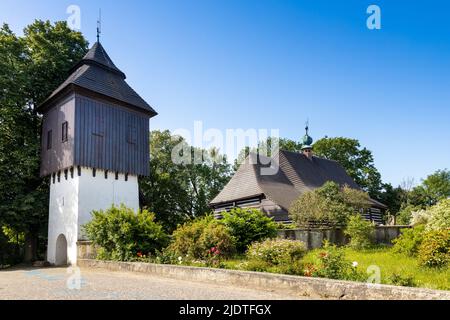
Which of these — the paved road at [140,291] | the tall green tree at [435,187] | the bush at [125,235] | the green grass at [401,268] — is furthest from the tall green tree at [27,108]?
the tall green tree at [435,187]

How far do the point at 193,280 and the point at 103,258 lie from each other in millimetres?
6745

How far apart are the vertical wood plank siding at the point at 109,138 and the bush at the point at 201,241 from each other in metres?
9.23

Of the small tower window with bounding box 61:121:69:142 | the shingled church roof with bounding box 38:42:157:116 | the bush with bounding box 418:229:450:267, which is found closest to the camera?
the bush with bounding box 418:229:450:267

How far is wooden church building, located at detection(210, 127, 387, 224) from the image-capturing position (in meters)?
27.2

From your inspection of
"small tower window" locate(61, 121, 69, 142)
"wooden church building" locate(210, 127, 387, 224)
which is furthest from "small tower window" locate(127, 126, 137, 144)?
"wooden church building" locate(210, 127, 387, 224)

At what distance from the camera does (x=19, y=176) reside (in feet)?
72.9

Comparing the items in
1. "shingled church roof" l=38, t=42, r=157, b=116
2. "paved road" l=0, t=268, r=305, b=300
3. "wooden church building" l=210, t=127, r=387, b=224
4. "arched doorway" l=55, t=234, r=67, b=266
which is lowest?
"arched doorway" l=55, t=234, r=67, b=266

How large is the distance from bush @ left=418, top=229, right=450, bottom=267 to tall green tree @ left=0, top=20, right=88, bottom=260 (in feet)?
63.9

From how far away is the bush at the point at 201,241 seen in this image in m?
13.0

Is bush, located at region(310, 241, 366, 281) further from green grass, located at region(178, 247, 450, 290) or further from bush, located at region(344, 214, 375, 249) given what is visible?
bush, located at region(344, 214, 375, 249)

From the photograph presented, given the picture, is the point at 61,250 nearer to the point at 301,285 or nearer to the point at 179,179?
the point at 301,285

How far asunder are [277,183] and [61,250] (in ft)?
54.4
